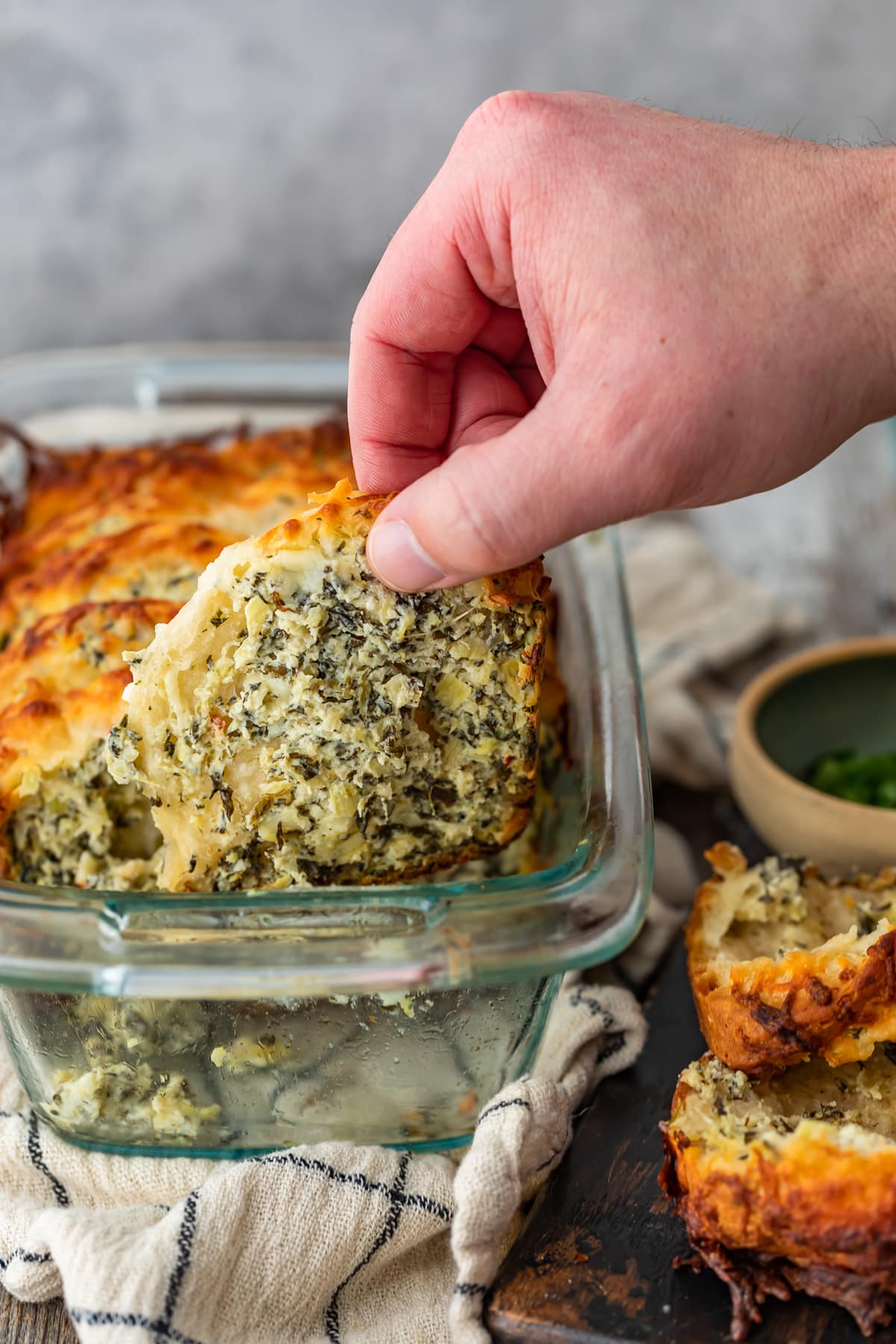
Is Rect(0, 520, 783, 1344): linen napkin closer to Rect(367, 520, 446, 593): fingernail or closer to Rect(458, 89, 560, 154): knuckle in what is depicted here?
Rect(367, 520, 446, 593): fingernail

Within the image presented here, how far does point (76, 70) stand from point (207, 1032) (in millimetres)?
3567

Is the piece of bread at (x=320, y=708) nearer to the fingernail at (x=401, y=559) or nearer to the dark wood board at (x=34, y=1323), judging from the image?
the fingernail at (x=401, y=559)

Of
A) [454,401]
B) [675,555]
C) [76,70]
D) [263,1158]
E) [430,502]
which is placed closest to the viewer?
[430,502]

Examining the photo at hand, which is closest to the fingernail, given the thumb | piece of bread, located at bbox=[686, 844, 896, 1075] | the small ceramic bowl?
the thumb

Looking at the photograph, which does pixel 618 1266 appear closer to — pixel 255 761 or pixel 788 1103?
pixel 788 1103

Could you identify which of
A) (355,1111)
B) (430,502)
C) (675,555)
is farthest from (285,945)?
(675,555)

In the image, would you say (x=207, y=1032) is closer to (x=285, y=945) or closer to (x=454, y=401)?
(x=285, y=945)

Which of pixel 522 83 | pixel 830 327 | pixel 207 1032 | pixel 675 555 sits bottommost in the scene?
pixel 675 555

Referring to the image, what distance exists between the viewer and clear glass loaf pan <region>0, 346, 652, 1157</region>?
1447 millimetres

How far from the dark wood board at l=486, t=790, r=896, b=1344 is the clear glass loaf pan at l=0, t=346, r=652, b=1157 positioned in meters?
0.17

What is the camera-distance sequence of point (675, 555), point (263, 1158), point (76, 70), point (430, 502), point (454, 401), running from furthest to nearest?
1. point (76, 70)
2. point (675, 555)
3. point (454, 401)
4. point (263, 1158)
5. point (430, 502)

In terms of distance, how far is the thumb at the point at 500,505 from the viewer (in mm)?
1397

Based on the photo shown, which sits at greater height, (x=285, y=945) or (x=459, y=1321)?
(x=285, y=945)

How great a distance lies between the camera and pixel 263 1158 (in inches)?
65.0
